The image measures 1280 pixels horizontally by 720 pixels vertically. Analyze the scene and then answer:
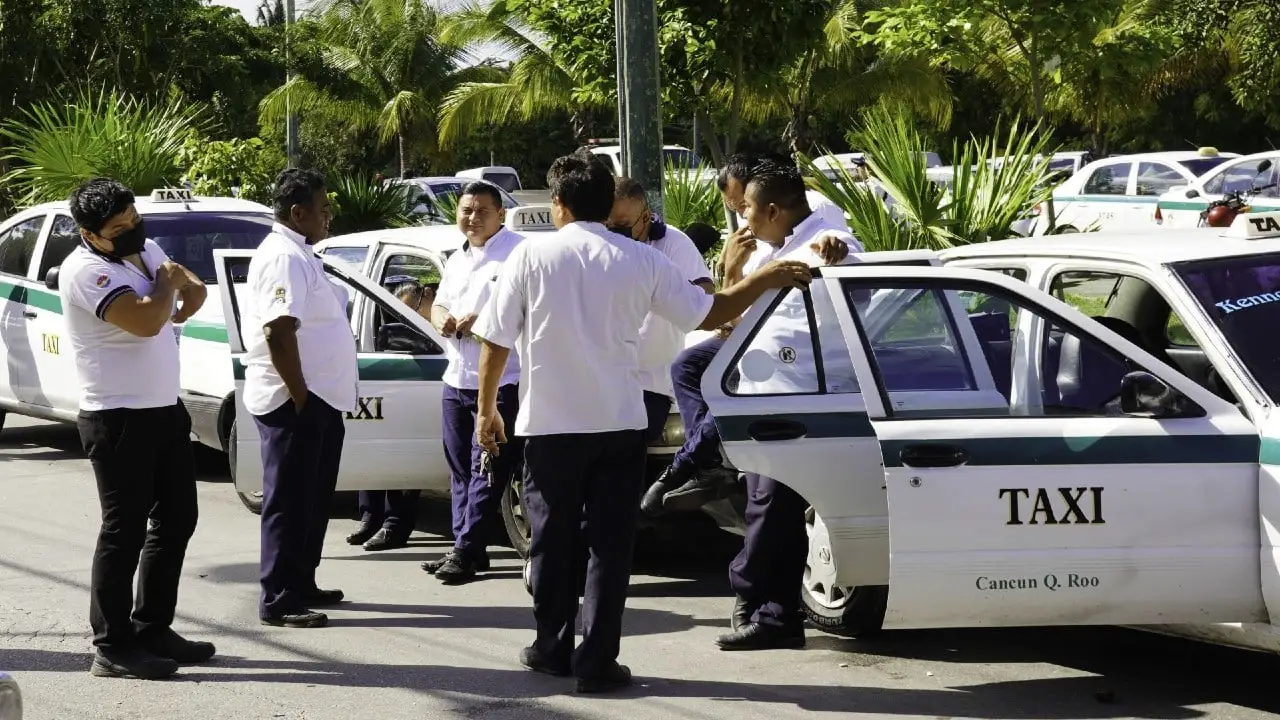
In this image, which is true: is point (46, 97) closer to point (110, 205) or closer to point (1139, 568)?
point (110, 205)

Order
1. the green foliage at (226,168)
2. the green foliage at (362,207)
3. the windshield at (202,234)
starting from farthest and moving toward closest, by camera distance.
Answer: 1. the green foliage at (226,168)
2. the green foliage at (362,207)
3. the windshield at (202,234)

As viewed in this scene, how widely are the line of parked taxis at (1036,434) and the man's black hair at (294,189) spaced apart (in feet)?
6.45

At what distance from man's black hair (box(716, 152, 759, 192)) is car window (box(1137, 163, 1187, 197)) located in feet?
58.6

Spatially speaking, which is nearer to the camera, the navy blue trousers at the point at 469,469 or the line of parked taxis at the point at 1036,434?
the line of parked taxis at the point at 1036,434

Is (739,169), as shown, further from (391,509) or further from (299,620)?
(391,509)

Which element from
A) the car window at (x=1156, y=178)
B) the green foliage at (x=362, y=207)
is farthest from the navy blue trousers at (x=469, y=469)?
the car window at (x=1156, y=178)

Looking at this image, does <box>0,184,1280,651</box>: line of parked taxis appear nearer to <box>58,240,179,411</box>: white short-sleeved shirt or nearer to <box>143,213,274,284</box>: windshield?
<box>58,240,179,411</box>: white short-sleeved shirt

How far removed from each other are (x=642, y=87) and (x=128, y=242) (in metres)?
4.19

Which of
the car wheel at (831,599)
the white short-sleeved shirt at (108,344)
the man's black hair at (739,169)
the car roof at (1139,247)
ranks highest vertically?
the man's black hair at (739,169)

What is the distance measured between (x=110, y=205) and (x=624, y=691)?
8.14 feet

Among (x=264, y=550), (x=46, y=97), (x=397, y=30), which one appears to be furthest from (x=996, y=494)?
(x=397, y=30)

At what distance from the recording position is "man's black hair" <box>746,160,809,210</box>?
6301 millimetres

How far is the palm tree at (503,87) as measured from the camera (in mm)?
36812

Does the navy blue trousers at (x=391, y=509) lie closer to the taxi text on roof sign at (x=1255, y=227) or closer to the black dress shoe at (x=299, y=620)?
the black dress shoe at (x=299, y=620)
